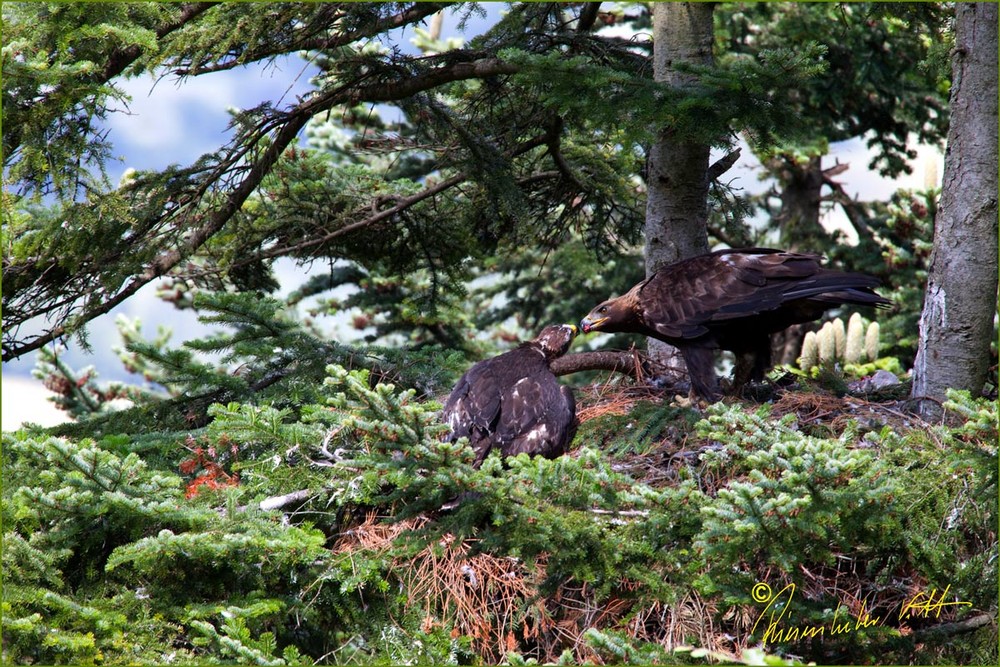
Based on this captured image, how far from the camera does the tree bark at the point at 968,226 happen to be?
5418 millimetres

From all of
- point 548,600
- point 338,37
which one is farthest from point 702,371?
point 338,37

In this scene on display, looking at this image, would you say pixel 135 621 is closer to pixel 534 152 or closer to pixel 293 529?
pixel 293 529

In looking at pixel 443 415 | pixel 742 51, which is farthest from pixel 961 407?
pixel 742 51

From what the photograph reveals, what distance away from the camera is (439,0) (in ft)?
20.3

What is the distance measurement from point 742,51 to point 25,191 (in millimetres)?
8469

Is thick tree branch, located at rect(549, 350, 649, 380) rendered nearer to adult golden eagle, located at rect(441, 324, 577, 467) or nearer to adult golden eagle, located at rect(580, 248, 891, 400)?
adult golden eagle, located at rect(580, 248, 891, 400)

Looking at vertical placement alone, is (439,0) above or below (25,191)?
above

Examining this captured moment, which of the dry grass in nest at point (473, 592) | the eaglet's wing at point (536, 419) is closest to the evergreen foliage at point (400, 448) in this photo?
the dry grass in nest at point (473, 592)

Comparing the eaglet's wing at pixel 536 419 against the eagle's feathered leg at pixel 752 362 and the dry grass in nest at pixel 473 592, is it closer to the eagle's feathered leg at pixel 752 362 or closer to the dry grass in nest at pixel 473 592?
the dry grass in nest at pixel 473 592

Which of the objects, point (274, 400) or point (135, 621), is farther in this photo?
point (274, 400)

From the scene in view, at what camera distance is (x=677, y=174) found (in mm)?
7016

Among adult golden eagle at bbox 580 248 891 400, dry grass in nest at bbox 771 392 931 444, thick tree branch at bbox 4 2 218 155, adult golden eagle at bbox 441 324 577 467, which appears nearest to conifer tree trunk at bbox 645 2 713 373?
adult golden eagle at bbox 580 248 891 400
